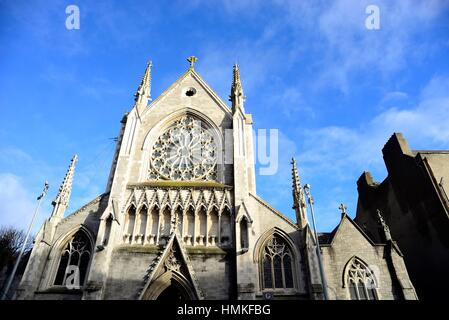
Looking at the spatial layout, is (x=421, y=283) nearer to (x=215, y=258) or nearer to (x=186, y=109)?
(x=215, y=258)

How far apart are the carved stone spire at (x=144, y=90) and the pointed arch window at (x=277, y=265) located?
13.7 m

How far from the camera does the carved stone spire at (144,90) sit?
21908 millimetres

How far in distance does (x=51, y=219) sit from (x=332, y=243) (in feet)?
50.2

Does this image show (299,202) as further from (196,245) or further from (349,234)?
(196,245)

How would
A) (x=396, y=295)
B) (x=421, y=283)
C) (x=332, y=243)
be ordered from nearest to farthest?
(x=396, y=295), (x=332, y=243), (x=421, y=283)

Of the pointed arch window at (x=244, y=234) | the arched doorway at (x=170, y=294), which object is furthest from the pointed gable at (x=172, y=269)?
the pointed arch window at (x=244, y=234)

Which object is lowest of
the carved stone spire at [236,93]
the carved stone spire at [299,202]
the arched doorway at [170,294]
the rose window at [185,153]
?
the arched doorway at [170,294]

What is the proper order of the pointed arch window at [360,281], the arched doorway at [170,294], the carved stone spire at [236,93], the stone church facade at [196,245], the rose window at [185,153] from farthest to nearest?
the carved stone spire at [236,93] → the rose window at [185,153] → the arched doorway at [170,294] → the pointed arch window at [360,281] → the stone church facade at [196,245]

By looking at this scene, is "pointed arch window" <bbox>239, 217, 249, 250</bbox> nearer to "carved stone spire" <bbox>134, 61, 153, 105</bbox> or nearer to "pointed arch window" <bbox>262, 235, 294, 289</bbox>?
"pointed arch window" <bbox>262, 235, 294, 289</bbox>

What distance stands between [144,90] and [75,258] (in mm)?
12835

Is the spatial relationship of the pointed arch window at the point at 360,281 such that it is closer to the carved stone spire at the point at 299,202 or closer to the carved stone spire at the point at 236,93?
the carved stone spire at the point at 299,202

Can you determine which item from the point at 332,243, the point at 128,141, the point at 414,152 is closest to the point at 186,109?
the point at 128,141
